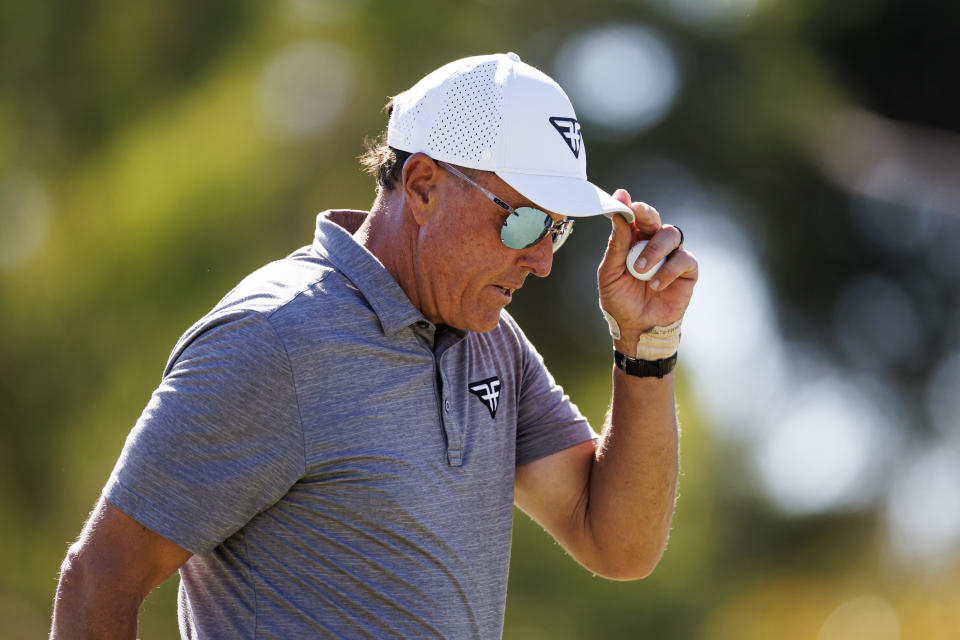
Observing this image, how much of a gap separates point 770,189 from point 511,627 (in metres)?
2.17

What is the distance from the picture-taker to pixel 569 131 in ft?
7.07

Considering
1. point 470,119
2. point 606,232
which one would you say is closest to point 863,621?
point 606,232

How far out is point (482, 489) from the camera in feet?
6.79

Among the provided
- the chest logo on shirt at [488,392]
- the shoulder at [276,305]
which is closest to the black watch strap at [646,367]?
the chest logo on shirt at [488,392]

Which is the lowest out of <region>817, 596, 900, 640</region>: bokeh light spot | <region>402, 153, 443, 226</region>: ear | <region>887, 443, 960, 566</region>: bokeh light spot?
<region>817, 596, 900, 640</region>: bokeh light spot

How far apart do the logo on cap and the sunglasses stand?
0.16 m

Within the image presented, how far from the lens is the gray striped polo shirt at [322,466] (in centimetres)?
178

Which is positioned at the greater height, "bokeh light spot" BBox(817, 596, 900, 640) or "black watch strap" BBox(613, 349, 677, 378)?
"black watch strap" BBox(613, 349, 677, 378)

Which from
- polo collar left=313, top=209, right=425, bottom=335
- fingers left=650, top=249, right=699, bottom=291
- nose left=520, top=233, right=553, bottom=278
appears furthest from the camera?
fingers left=650, top=249, right=699, bottom=291

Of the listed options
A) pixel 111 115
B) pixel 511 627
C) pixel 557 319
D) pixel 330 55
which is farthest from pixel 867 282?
pixel 111 115

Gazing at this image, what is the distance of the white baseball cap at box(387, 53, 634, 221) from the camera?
6.79 feet

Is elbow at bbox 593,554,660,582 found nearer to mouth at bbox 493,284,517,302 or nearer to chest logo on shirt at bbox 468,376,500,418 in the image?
chest logo on shirt at bbox 468,376,500,418

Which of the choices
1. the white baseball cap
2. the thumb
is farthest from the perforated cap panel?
the thumb

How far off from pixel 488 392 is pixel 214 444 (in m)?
0.58
